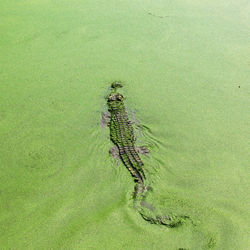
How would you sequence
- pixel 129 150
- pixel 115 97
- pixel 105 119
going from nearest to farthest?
pixel 129 150 → pixel 105 119 → pixel 115 97

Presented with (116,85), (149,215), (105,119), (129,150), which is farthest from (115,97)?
(149,215)

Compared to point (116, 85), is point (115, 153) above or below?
below

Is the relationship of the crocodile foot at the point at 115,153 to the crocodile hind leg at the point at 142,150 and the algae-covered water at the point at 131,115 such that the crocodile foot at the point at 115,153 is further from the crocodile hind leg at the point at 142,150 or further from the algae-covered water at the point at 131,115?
the crocodile hind leg at the point at 142,150

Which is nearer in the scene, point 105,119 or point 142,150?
point 142,150

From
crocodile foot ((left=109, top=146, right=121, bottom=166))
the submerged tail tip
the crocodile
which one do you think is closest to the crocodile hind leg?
the crocodile

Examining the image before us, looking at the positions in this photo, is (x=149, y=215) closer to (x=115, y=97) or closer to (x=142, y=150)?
(x=142, y=150)

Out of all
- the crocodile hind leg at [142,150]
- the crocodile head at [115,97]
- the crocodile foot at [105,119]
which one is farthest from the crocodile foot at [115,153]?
the crocodile head at [115,97]

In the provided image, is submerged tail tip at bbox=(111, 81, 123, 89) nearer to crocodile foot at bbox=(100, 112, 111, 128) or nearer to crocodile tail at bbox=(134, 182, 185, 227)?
crocodile foot at bbox=(100, 112, 111, 128)
